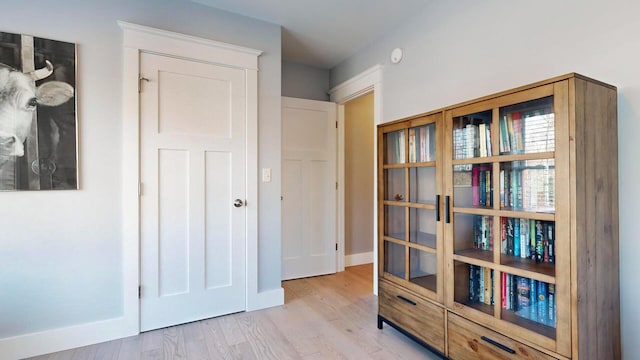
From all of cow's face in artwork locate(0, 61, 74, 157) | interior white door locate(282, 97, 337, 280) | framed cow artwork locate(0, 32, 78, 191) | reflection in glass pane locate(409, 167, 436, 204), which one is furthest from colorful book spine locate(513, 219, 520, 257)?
cow's face in artwork locate(0, 61, 74, 157)

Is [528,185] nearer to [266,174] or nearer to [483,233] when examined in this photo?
[483,233]

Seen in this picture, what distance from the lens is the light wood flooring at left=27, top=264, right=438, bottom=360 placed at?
1.98 m

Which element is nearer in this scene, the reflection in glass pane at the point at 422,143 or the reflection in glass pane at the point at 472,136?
the reflection in glass pane at the point at 472,136

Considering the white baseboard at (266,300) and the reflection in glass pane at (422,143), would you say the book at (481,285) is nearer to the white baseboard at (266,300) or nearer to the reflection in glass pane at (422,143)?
the reflection in glass pane at (422,143)

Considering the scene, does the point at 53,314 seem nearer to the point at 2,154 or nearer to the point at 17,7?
the point at 2,154

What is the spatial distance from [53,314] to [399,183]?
245cm

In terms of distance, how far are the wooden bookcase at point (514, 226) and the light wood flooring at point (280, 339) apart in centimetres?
24

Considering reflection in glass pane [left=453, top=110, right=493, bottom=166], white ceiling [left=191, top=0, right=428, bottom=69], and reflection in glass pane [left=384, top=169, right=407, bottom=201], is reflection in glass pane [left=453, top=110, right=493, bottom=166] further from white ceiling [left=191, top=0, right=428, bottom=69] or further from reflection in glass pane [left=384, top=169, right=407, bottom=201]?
white ceiling [left=191, top=0, right=428, bottom=69]

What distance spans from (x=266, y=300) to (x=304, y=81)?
245cm

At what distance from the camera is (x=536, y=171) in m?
1.44

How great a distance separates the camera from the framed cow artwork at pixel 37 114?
6.25 ft

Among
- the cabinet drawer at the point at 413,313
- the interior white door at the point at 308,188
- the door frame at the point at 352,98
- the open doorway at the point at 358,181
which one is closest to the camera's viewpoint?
the cabinet drawer at the point at 413,313

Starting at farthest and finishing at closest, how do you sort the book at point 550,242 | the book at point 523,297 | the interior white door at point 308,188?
the interior white door at point 308,188 → the book at point 523,297 → the book at point 550,242

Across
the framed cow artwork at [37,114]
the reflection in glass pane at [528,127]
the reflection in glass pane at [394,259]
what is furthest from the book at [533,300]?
the framed cow artwork at [37,114]
